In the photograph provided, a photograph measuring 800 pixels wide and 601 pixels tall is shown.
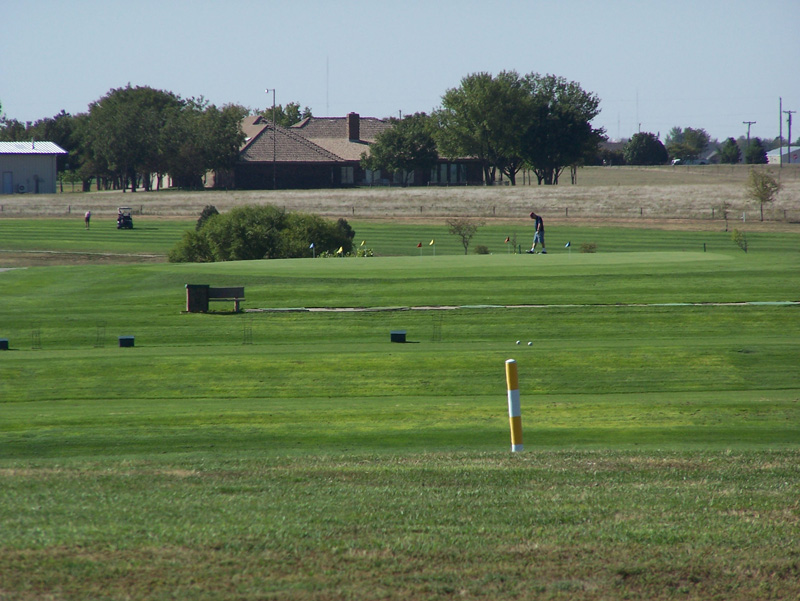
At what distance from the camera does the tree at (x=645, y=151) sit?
167625 millimetres

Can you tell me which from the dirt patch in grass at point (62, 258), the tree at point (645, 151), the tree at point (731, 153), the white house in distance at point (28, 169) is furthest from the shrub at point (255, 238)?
the tree at point (731, 153)

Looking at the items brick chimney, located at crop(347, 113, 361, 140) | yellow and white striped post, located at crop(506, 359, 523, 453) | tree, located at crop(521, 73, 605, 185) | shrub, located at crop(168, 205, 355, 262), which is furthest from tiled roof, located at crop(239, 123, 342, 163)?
yellow and white striped post, located at crop(506, 359, 523, 453)

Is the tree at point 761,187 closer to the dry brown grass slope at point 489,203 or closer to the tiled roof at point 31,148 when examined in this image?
the dry brown grass slope at point 489,203

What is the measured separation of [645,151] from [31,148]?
106 meters

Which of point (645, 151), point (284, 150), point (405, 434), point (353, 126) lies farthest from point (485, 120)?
point (405, 434)

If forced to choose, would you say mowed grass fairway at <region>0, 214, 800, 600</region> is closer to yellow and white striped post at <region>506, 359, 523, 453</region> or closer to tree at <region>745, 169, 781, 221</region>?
yellow and white striped post at <region>506, 359, 523, 453</region>

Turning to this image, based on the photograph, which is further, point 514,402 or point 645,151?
point 645,151

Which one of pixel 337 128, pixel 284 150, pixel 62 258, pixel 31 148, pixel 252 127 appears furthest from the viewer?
pixel 337 128

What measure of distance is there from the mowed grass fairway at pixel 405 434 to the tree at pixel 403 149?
270ft

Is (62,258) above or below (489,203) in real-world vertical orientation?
below

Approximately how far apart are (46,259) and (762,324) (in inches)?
1811

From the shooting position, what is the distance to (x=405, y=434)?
36.9 ft

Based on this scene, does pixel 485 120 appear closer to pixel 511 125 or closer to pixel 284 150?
pixel 511 125

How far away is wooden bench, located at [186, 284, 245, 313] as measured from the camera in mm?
23328
